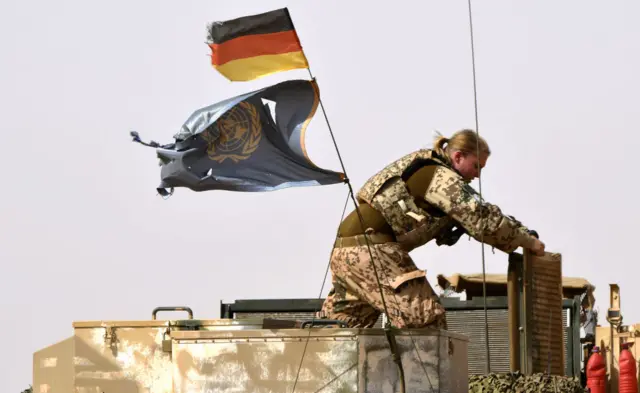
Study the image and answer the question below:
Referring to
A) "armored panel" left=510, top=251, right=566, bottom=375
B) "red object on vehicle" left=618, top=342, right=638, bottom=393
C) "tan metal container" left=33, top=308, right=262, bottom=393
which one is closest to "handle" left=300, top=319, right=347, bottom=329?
"tan metal container" left=33, top=308, right=262, bottom=393

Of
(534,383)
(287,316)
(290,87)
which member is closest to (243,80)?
(290,87)

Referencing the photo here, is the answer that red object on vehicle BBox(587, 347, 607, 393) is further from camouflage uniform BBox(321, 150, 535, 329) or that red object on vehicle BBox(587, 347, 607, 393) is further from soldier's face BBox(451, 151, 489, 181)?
soldier's face BBox(451, 151, 489, 181)

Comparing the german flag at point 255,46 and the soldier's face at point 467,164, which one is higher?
the german flag at point 255,46

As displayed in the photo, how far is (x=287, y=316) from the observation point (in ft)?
39.2

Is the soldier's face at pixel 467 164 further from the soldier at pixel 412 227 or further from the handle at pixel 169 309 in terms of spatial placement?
the handle at pixel 169 309

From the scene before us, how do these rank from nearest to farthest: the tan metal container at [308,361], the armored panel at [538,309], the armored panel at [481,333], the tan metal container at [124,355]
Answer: the tan metal container at [308,361] → the tan metal container at [124,355] → the armored panel at [538,309] → the armored panel at [481,333]

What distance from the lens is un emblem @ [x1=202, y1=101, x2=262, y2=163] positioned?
9.22 m

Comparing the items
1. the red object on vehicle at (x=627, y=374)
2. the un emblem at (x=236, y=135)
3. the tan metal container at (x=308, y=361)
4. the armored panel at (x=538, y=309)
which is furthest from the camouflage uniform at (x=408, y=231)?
the red object on vehicle at (x=627, y=374)

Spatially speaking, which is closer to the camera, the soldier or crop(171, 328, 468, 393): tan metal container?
crop(171, 328, 468, 393): tan metal container

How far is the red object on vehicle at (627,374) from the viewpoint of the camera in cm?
1082

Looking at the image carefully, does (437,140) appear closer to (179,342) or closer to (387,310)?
(387,310)

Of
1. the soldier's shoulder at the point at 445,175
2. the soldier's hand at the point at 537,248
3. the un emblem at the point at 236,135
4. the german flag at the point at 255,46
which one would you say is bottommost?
the soldier's hand at the point at 537,248

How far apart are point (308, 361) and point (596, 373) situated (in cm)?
342

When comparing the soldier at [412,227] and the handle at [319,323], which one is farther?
the soldier at [412,227]
